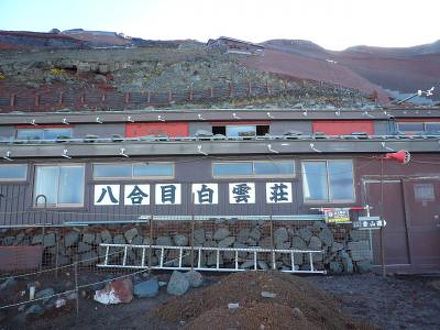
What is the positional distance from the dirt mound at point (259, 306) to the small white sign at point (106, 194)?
5285mm

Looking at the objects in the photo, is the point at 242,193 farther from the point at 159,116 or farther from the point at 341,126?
the point at 341,126

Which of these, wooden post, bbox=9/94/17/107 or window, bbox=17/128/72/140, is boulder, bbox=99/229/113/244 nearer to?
window, bbox=17/128/72/140

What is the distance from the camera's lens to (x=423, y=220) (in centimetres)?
1323

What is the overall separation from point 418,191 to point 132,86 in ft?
99.8

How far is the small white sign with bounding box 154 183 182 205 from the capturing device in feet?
42.8

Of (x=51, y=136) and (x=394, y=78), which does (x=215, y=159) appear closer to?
(x=51, y=136)

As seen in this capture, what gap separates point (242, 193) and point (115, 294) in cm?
508

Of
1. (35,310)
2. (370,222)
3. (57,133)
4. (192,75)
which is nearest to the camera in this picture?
(35,310)

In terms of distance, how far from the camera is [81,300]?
30.8ft

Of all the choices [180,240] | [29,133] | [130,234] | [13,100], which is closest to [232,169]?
[180,240]

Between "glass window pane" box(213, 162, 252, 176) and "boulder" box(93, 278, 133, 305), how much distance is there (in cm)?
489

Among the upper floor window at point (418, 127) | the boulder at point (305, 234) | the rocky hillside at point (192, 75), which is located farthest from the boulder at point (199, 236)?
the rocky hillside at point (192, 75)

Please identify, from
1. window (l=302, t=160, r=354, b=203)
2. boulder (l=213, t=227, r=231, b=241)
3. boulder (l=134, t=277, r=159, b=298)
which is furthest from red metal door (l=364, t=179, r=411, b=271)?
boulder (l=134, t=277, r=159, b=298)

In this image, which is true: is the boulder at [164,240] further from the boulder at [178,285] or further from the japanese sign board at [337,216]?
the japanese sign board at [337,216]
